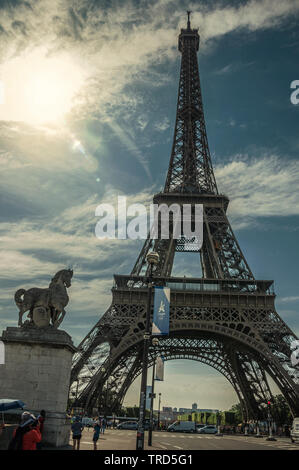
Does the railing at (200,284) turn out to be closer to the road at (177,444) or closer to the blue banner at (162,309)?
the road at (177,444)

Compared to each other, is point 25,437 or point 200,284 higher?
point 200,284

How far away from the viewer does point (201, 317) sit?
4619cm

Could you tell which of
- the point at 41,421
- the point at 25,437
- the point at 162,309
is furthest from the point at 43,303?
the point at 25,437

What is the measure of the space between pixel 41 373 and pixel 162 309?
7.29 metres

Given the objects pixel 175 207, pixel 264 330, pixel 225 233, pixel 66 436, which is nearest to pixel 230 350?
pixel 264 330

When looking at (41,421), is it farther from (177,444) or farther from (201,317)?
(201,317)

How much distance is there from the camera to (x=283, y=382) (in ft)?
132

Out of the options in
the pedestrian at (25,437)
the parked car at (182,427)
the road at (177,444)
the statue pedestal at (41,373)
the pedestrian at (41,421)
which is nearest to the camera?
the pedestrian at (25,437)

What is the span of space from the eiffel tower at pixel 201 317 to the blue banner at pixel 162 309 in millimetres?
21915

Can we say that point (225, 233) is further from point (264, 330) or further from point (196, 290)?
point (264, 330)

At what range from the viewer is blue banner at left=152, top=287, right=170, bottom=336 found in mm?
19828

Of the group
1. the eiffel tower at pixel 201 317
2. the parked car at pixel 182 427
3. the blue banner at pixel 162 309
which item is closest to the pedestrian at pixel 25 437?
the blue banner at pixel 162 309

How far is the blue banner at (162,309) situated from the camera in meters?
19.8

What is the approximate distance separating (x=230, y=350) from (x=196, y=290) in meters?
14.5
